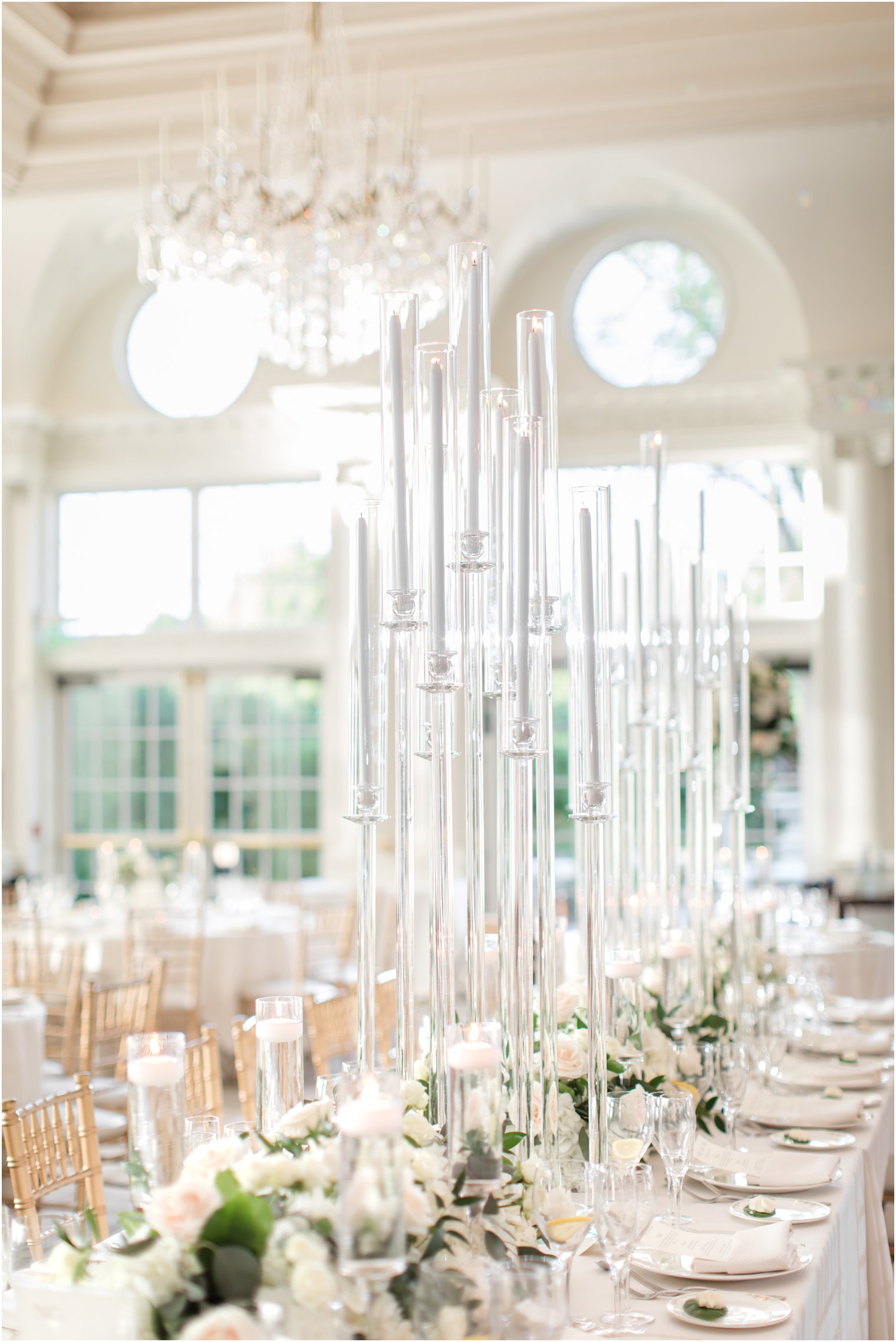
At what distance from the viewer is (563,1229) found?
1908 mm

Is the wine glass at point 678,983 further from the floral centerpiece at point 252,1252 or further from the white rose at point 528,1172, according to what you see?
the floral centerpiece at point 252,1252

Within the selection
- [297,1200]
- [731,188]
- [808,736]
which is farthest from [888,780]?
[297,1200]

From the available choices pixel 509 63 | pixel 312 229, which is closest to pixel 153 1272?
pixel 312 229

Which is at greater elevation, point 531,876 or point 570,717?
point 570,717

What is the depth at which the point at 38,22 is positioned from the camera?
808 cm

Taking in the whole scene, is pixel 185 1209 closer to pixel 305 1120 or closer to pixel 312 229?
pixel 305 1120

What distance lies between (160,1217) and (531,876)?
850 mm

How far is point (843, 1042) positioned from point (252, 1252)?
2.92 m

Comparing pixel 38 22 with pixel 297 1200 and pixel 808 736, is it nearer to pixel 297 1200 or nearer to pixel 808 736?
pixel 808 736

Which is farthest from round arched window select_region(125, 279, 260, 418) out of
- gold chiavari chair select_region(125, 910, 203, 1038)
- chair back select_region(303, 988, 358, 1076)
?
chair back select_region(303, 988, 358, 1076)

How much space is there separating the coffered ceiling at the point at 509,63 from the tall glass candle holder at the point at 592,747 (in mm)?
6377

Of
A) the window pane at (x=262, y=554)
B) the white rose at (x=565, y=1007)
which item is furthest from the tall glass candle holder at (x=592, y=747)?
the window pane at (x=262, y=554)

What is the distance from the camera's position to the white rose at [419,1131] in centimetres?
189

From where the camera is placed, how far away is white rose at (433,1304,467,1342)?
1545mm
